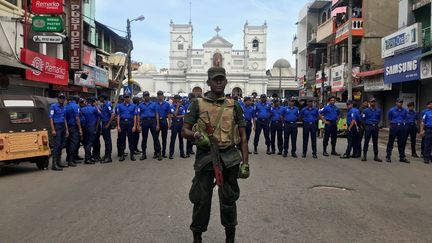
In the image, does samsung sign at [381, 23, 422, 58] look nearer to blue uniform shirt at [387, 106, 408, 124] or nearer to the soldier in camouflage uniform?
blue uniform shirt at [387, 106, 408, 124]

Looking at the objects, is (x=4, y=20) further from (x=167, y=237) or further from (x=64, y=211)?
(x=167, y=237)

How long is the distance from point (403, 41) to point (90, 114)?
15904 millimetres

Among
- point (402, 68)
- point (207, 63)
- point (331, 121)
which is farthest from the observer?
point (207, 63)

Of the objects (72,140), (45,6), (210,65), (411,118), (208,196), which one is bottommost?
(208,196)

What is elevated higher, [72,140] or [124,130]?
[124,130]

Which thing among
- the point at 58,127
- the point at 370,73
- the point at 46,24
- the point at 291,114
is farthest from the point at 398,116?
the point at 370,73

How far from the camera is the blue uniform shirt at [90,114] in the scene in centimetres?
1119

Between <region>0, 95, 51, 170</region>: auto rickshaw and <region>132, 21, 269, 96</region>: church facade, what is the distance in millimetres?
76566

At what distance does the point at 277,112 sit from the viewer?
1331 centimetres

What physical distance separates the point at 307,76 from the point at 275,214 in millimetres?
39363

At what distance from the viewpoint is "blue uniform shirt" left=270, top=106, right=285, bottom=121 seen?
13198 mm

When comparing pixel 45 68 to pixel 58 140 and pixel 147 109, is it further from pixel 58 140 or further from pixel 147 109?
pixel 58 140

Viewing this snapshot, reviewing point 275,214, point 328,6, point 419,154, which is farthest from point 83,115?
point 328,6

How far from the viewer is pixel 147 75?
3462 inches
